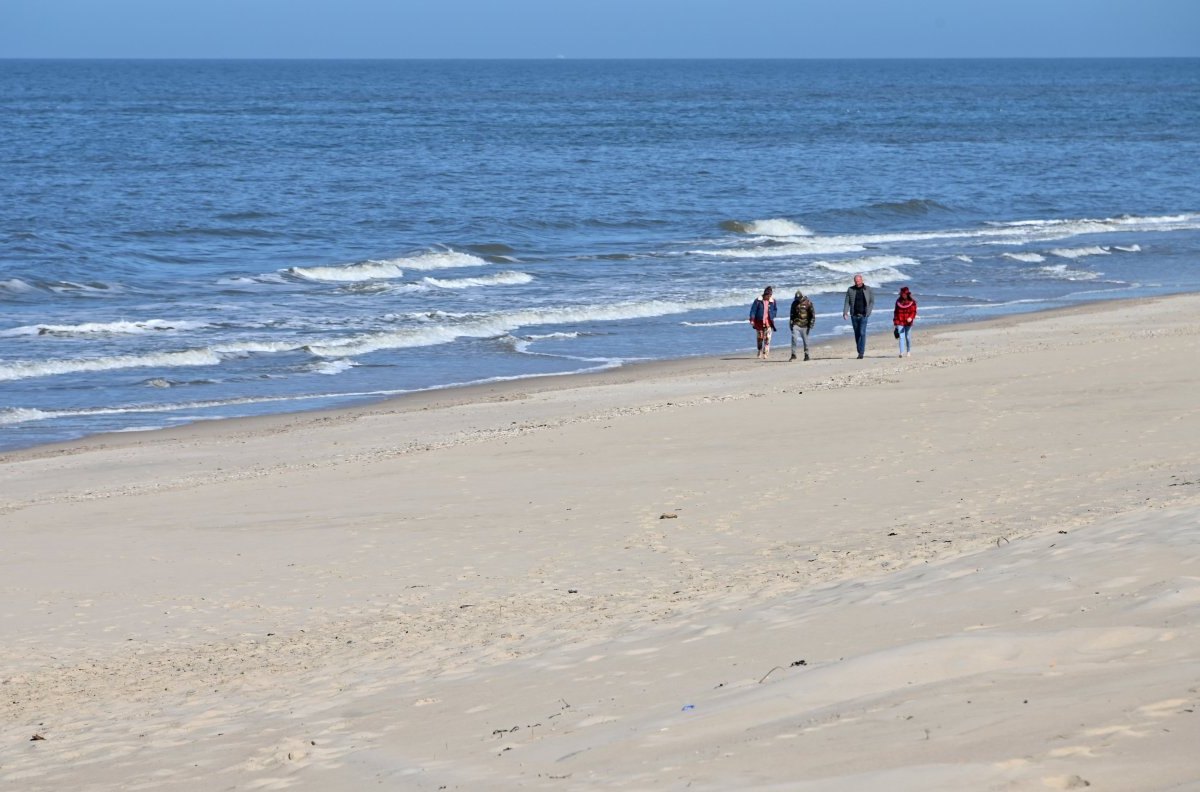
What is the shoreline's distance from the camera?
672 inches

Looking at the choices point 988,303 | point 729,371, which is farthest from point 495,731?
point 988,303

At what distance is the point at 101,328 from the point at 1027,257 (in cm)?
2240

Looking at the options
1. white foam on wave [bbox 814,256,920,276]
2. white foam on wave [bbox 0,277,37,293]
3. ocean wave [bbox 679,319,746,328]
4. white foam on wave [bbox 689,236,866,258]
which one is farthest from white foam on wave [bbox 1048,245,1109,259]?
white foam on wave [bbox 0,277,37,293]

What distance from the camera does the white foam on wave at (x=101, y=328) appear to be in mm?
24312

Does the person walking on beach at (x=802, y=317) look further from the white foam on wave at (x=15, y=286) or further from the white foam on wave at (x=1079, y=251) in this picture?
the white foam on wave at (x=1079, y=251)

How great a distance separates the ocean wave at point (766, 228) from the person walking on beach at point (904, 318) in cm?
2097

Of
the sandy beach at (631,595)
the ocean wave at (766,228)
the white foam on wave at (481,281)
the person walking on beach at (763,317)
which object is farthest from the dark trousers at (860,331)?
the ocean wave at (766,228)

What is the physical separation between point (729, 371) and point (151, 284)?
14475 mm

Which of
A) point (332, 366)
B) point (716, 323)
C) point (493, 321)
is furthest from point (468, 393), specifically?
point (716, 323)

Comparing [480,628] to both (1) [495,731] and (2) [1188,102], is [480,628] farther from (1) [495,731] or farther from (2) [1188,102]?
(2) [1188,102]

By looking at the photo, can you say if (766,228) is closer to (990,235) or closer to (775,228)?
(775,228)

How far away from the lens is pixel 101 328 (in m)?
24.6

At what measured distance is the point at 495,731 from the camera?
6762mm

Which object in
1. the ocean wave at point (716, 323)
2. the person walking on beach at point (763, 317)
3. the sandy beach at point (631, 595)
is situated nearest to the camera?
the sandy beach at point (631, 595)
